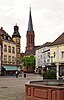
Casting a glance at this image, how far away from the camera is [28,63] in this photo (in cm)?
14525

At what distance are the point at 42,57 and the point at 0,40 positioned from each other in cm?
4436

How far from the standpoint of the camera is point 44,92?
48.6ft

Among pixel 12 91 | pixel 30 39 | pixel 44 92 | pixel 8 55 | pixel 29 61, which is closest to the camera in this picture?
pixel 44 92

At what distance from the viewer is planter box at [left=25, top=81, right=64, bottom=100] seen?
13980mm

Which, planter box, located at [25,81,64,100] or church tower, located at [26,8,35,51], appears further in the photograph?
church tower, located at [26,8,35,51]

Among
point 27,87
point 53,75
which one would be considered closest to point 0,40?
point 53,75

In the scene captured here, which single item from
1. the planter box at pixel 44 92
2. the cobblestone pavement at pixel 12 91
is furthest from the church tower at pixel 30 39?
the planter box at pixel 44 92

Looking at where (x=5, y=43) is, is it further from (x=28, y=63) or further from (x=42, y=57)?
(x=28, y=63)

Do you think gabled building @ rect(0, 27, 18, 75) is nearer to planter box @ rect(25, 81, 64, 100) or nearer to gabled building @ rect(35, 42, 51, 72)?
gabled building @ rect(35, 42, 51, 72)

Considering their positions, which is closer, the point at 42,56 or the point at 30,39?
the point at 42,56

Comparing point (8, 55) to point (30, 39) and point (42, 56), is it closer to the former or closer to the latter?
point (42, 56)

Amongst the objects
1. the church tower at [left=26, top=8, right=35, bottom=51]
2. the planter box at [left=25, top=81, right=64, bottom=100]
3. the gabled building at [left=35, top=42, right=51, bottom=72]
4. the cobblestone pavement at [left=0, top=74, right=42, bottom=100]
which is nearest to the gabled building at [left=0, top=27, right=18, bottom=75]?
the gabled building at [left=35, top=42, right=51, bottom=72]

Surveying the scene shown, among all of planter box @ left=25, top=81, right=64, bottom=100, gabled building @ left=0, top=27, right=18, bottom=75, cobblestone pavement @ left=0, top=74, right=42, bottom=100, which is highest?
gabled building @ left=0, top=27, right=18, bottom=75

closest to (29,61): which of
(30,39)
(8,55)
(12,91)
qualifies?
(30,39)
